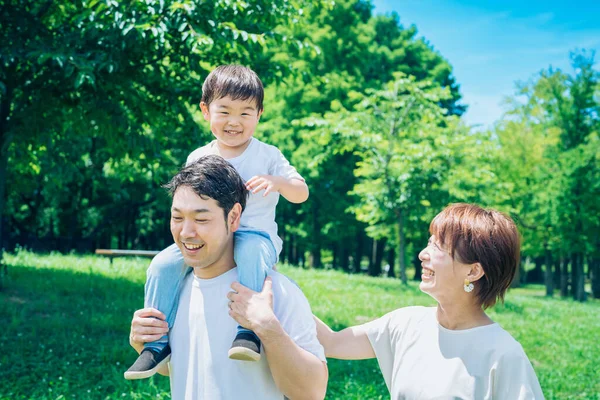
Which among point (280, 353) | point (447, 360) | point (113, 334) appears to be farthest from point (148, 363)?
point (113, 334)

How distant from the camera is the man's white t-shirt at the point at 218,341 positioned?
6.95ft

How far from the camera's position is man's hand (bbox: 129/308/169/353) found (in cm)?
224

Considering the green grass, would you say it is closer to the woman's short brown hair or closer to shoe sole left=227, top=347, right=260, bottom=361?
the woman's short brown hair

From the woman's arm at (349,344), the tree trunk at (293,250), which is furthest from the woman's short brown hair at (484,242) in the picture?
the tree trunk at (293,250)

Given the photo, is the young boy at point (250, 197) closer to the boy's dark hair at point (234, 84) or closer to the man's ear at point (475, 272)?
the boy's dark hair at point (234, 84)

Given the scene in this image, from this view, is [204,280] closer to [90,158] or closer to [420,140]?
[420,140]

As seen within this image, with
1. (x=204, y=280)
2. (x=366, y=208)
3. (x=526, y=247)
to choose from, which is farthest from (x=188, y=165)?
(x=526, y=247)

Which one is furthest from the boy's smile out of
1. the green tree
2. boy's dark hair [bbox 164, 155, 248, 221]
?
the green tree

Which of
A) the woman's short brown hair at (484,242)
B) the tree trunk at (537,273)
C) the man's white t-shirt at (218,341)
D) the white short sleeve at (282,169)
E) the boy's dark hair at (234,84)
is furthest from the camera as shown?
the tree trunk at (537,273)

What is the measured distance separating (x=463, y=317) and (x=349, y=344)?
1.81 feet

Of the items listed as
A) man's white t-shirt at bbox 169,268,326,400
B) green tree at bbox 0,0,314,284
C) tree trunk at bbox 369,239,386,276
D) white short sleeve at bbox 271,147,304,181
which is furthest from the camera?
tree trunk at bbox 369,239,386,276

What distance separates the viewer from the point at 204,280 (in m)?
2.31

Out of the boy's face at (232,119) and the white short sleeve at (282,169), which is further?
the white short sleeve at (282,169)

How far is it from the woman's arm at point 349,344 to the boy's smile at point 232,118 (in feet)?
3.32
